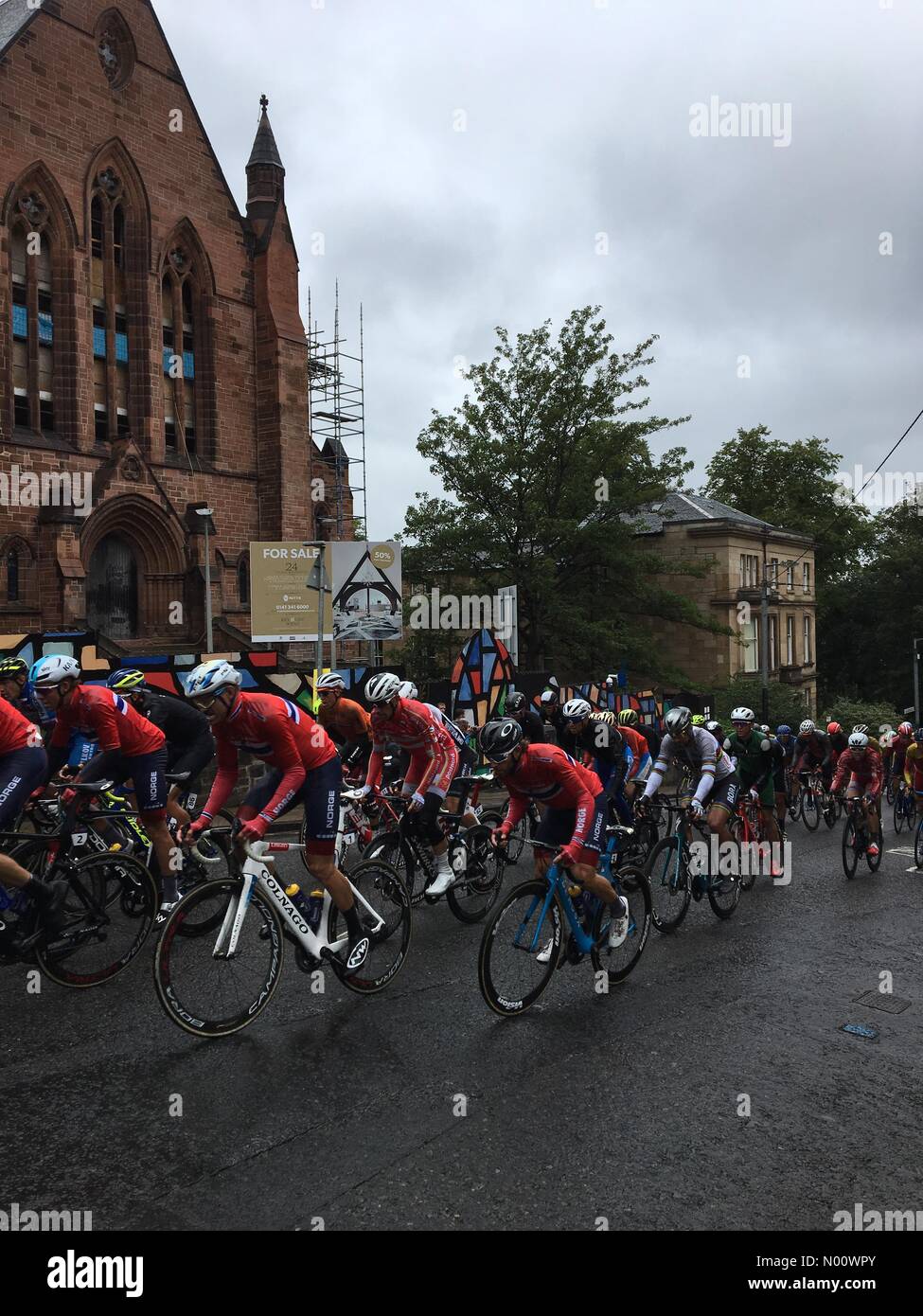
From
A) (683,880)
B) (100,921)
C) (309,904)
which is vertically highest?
(309,904)

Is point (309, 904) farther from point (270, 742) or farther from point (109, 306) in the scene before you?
point (109, 306)

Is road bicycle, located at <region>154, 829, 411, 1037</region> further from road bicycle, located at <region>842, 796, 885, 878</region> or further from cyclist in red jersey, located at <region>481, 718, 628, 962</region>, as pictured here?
road bicycle, located at <region>842, 796, 885, 878</region>

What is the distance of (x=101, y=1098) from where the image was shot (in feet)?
16.3

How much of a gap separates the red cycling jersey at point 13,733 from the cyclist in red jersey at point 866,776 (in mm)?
9055

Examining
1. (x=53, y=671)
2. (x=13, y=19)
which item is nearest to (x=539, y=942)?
(x=53, y=671)

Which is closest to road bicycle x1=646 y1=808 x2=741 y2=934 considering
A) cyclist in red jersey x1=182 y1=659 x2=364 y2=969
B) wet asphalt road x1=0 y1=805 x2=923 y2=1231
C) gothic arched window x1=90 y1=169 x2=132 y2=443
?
wet asphalt road x1=0 y1=805 x2=923 y2=1231

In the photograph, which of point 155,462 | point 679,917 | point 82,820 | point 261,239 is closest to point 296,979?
point 82,820

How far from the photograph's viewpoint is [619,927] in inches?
273

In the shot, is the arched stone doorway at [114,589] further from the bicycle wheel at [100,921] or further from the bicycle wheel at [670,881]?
the bicycle wheel at [670,881]

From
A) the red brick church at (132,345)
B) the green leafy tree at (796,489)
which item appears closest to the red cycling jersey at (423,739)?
the red brick church at (132,345)

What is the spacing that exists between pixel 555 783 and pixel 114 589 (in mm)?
26754

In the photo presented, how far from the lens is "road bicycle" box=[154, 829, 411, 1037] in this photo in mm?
5395

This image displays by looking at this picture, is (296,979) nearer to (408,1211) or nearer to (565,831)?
(565,831)
